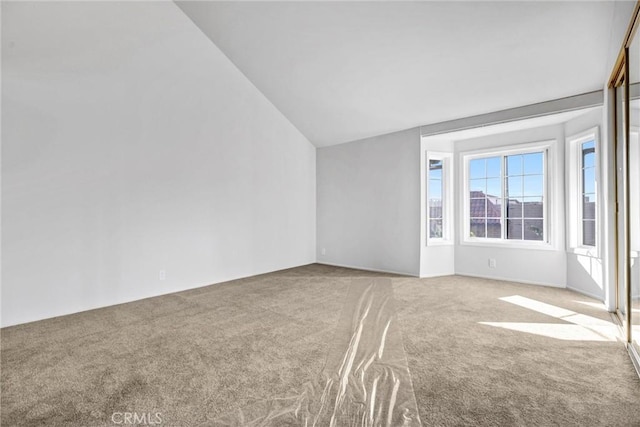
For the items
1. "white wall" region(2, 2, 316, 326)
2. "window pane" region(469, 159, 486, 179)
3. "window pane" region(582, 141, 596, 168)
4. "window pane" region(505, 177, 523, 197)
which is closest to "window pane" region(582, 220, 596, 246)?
"window pane" region(582, 141, 596, 168)

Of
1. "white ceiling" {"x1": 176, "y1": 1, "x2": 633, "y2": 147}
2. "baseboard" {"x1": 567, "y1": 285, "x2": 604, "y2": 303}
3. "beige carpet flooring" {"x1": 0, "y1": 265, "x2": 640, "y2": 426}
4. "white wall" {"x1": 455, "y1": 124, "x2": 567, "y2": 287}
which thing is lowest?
"beige carpet flooring" {"x1": 0, "y1": 265, "x2": 640, "y2": 426}

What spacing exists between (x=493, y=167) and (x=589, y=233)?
60.9 inches

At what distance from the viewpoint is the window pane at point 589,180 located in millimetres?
3875

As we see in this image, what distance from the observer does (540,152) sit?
449 cm

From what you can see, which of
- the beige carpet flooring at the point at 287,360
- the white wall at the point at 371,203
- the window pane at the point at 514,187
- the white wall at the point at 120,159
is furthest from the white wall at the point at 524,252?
the white wall at the point at 120,159

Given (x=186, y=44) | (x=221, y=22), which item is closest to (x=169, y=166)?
(x=186, y=44)

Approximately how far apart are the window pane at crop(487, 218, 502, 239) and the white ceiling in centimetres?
177

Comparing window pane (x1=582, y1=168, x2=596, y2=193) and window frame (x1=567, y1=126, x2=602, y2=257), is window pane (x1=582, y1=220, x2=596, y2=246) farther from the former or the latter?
window pane (x1=582, y1=168, x2=596, y2=193)

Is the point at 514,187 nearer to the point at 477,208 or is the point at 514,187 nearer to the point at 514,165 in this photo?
the point at 514,165

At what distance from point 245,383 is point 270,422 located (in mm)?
417

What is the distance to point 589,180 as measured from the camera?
3951 mm

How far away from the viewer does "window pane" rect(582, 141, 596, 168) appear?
3887mm

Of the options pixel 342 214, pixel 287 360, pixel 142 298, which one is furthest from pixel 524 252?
pixel 142 298

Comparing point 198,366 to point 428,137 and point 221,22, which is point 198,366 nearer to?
point 221,22
